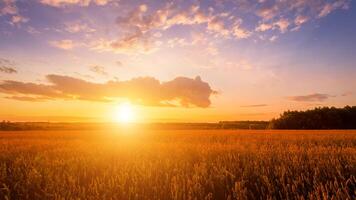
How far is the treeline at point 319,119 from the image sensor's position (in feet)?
179

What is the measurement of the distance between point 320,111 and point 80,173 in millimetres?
58714

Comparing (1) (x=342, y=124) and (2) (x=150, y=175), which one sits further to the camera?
(1) (x=342, y=124)

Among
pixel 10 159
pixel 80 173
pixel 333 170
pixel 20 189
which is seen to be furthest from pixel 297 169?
pixel 10 159

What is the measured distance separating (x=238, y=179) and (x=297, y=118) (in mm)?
55147

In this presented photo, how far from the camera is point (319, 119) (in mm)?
54812

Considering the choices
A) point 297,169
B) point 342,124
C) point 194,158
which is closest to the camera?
point 297,169

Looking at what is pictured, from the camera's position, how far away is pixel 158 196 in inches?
171

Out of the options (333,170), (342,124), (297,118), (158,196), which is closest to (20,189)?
(158,196)

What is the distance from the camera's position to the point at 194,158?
7699 millimetres

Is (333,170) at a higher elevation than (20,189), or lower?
higher

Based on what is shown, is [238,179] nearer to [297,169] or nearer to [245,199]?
[245,199]

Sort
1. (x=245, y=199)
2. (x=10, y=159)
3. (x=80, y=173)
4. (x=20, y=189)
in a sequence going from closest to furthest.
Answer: (x=245, y=199) → (x=20, y=189) → (x=80, y=173) → (x=10, y=159)

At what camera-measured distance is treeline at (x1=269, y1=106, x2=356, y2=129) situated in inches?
2146

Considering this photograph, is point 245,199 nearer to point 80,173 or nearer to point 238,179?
point 238,179
